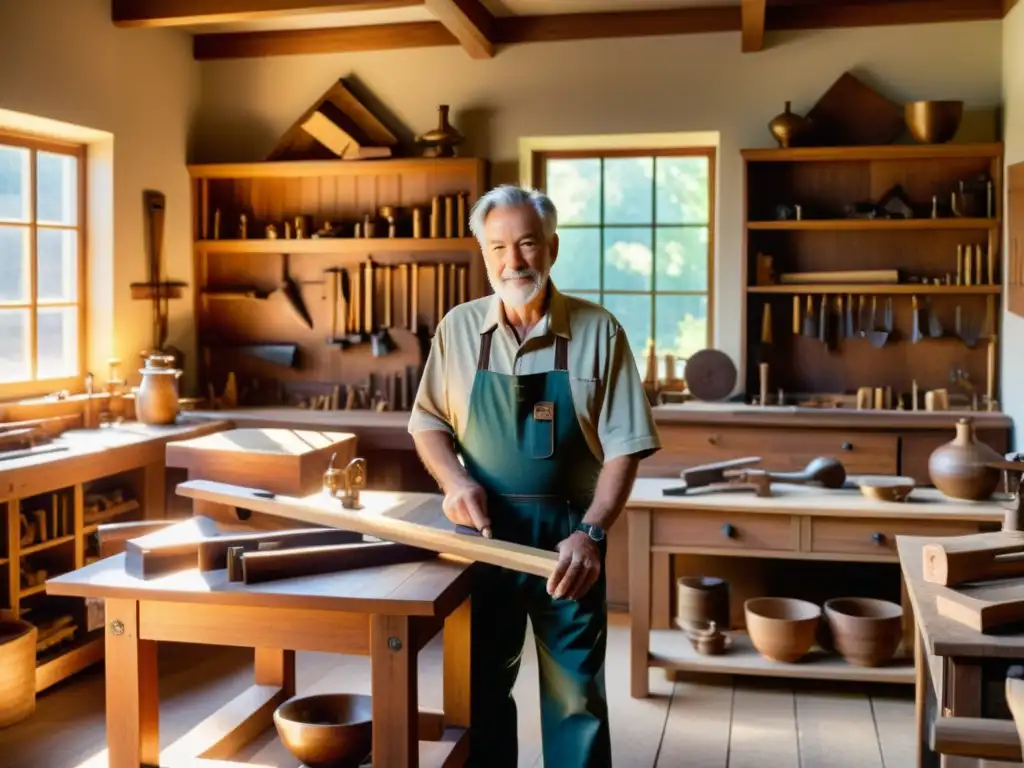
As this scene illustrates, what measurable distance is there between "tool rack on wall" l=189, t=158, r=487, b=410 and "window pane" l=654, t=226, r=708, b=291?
0.99 meters

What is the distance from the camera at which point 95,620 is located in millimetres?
4727

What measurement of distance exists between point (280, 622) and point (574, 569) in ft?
2.21

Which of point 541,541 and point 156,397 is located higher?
point 156,397

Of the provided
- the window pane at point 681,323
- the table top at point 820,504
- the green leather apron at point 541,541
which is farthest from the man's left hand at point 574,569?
the window pane at point 681,323

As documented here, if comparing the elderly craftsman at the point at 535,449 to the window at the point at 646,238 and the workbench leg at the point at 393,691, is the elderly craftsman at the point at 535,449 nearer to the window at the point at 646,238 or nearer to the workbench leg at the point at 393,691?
the workbench leg at the point at 393,691

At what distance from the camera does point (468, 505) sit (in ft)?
8.81

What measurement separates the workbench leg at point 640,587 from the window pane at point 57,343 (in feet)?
9.81

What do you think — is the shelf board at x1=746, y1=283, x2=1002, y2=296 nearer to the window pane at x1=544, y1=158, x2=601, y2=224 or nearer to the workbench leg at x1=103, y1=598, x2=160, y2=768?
the window pane at x1=544, y1=158, x2=601, y2=224

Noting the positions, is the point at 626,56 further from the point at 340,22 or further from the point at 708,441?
the point at 708,441

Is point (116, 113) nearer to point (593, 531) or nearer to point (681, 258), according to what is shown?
point (681, 258)

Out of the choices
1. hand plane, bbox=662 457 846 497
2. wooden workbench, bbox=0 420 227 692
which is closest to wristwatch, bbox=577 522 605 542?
hand plane, bbox=662 457 846 497

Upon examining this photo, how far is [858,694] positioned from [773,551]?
732 millimetres

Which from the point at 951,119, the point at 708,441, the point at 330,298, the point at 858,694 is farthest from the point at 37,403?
the point at 951,119

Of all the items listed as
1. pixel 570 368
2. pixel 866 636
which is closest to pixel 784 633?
pixel 866 636
